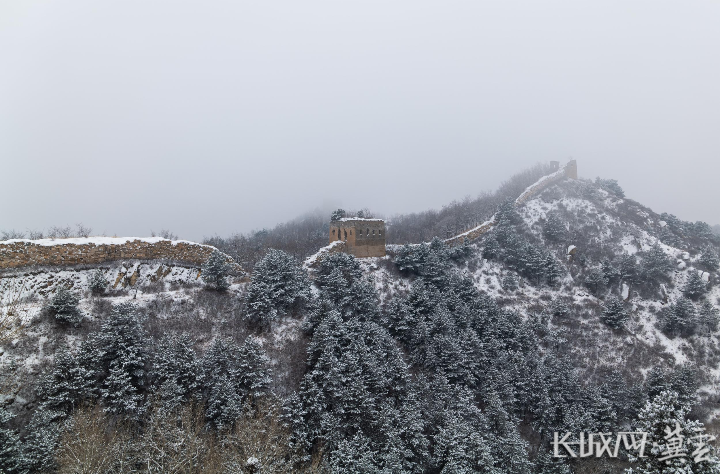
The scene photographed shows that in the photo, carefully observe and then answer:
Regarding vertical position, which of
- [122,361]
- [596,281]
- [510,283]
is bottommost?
[596,281]

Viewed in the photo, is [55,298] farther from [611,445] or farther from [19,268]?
[611,445]

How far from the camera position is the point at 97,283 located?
→ 16594 mm

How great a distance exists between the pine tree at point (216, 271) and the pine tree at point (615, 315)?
2597 cm

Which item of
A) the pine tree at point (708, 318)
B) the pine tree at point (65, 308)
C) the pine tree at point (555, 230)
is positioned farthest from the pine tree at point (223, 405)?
the pine tree at point (555, 230)

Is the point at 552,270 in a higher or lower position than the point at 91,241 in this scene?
lower

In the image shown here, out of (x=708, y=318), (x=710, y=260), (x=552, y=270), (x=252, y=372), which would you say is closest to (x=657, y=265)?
(x=710, y=260)

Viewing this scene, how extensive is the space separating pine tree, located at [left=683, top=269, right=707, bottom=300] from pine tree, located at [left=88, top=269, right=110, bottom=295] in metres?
38.8

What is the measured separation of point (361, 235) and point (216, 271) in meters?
11.5

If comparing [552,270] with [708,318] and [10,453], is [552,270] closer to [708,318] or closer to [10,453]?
[708,318]

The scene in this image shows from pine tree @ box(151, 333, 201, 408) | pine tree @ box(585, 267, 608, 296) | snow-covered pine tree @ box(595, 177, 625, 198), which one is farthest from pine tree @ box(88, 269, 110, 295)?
snow-covered pine tree @ box(595, 177, 625, 198)

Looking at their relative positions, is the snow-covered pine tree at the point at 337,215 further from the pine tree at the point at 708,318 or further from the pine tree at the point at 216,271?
the pine tree at the point at 708,318

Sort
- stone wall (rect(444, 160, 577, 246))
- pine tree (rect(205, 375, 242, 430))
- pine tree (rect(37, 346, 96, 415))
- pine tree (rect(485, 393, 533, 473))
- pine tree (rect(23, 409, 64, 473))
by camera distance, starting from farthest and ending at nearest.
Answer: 1. stone wall (rect(444, 160, 577, 246))
2. pine tree (rect(485, 393, 533, 473))
3. pine tree (rect(205, 375, 242, 430))
4. pine tree (rect(37, 346, 96, 415))
5. pine tree (rect(23, 409, 64, 473))

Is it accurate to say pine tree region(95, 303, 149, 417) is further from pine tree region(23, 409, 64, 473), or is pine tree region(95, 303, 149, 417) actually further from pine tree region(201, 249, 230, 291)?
pine tree region(201, 249, 230, 291)

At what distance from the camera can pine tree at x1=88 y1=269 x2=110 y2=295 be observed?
16.6 m
